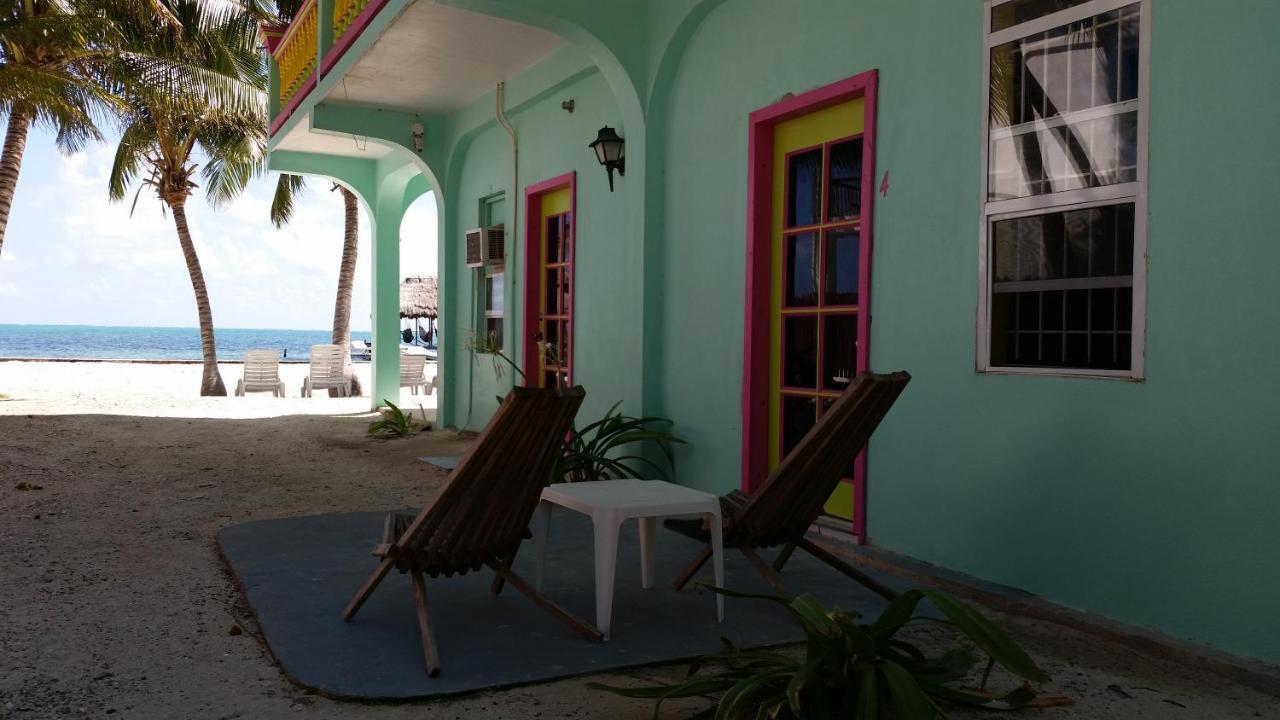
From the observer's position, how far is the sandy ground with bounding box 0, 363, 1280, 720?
105 inches

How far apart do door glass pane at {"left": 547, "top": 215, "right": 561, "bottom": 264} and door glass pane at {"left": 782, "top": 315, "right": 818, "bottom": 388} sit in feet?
10.5

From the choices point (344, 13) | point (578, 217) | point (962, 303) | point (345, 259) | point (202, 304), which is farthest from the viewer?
point (345, 259)

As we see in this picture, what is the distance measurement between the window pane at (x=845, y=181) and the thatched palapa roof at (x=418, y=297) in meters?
18.7

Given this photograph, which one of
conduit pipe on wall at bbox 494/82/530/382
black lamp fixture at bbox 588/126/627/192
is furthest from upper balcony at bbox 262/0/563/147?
black lamp fixture at bbox 588/126/627/192

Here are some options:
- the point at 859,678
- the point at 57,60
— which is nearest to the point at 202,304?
the point at 57,60

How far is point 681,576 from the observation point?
148 inches

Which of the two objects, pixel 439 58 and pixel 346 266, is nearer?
pixel 439 58

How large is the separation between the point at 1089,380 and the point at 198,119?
53.6 ft

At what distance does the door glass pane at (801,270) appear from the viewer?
500cm

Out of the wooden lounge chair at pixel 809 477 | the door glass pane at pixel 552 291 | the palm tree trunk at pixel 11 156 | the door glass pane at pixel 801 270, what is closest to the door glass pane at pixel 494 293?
the door glass pane at pixel 552 291

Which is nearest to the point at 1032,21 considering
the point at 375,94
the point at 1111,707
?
the point at 1111,707

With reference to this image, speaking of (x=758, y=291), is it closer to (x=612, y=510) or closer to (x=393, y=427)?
(x=612, y=510)

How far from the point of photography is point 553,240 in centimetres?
810

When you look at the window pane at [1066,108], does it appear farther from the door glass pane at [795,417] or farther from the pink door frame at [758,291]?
the door glass pane at [795,417]
